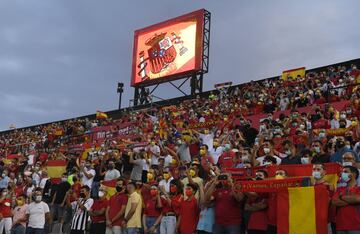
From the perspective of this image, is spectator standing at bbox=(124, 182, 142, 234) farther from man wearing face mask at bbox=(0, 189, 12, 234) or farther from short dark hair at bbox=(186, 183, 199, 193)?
man wearing face mask at bbox=(0, 189, 12, 234)

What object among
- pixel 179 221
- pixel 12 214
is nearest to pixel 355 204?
pixel 179 221

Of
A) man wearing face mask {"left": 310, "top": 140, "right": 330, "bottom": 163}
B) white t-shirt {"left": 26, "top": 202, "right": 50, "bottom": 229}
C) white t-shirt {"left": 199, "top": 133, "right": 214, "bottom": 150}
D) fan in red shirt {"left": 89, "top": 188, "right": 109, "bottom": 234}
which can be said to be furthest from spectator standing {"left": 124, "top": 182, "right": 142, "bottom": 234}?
white t-shirt {"left": 199, "top": 133, "right": 214, "bottom": 150}

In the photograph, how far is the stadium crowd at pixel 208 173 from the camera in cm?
870

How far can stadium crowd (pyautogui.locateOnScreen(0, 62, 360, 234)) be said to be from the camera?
8695mm

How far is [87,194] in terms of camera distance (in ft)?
41.2

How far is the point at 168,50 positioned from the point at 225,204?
29.0 metres

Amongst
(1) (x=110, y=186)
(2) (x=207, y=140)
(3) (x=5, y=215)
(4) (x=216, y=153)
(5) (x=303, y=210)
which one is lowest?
(3) (x=5, y=215)

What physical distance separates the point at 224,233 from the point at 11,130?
3898 centimetres

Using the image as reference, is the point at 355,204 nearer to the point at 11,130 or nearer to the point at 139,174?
the point at 139,174

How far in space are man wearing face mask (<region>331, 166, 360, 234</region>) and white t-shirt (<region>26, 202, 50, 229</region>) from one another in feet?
25.7

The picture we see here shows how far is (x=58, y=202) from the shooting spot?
14188 mm

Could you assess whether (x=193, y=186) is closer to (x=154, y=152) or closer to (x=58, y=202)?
(x=58, y=202)

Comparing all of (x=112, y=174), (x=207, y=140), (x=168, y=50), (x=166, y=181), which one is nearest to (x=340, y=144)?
(x=166, y=181)

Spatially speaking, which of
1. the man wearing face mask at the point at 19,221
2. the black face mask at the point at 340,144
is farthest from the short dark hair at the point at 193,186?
the man wearing face mask at the point at 19,221
